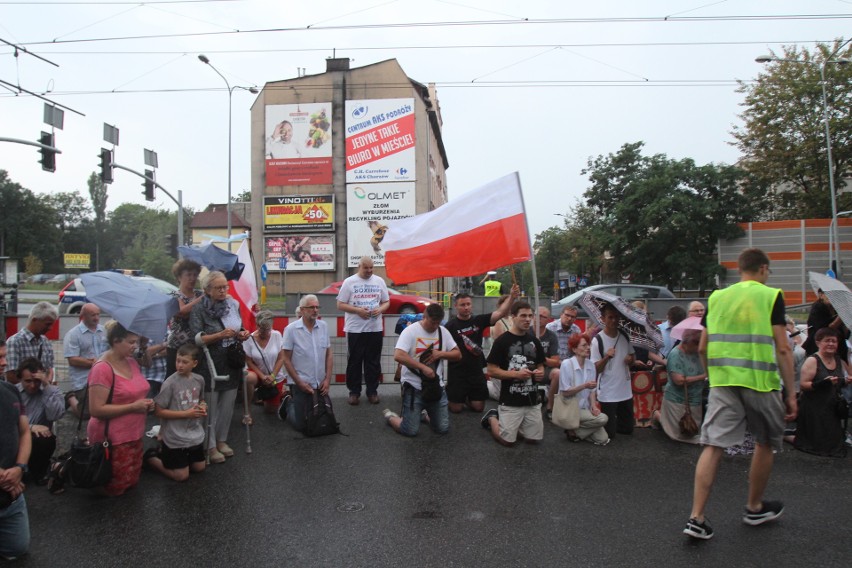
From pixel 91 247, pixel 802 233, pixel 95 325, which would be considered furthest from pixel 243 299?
pixel 91 247

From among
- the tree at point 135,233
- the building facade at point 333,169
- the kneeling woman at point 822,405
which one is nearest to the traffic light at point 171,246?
the building facade at point 333,169

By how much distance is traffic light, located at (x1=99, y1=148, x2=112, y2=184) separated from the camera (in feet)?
64.1

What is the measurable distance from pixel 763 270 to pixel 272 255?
36225 millimetres

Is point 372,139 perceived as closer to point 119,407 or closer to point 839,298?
point 839,298

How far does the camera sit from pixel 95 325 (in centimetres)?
637

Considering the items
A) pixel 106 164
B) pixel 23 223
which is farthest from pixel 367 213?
pixel 23 223

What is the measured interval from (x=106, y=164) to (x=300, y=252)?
62.8ft

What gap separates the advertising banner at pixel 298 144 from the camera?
38188mm

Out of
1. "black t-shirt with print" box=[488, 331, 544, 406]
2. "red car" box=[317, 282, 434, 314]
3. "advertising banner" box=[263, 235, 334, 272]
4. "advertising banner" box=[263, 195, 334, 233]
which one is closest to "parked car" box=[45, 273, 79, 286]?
"advertising banner" box=[263, 235, 334, 272]

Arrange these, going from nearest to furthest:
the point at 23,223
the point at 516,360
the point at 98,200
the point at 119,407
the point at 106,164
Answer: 1. the point at 119,407
2. the point at 516,360
3. the point at 106,164
4. the point at 23,223
5. the point at 98,200

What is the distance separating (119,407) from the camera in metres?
4.85

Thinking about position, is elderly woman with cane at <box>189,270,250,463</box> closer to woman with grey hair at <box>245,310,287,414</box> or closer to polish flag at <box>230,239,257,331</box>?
polish flag at <box>230,239,257,331</box>

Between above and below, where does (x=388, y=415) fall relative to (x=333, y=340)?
below

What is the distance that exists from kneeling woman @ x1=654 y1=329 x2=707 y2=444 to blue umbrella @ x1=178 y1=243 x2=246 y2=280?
4.90 metres
